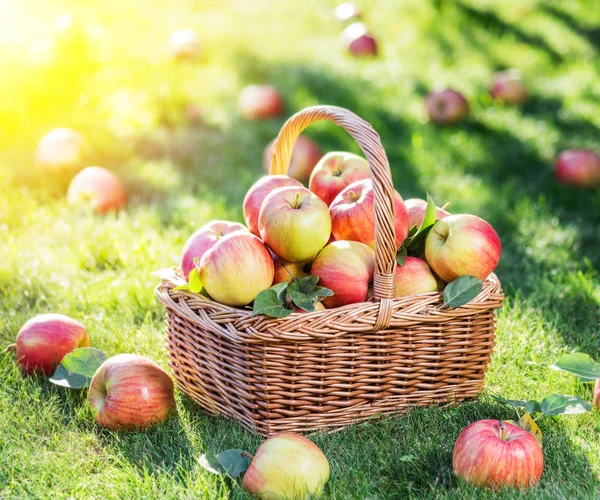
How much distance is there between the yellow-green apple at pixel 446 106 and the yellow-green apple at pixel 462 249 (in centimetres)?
298

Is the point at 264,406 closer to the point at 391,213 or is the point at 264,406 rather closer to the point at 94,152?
the point at 391,213

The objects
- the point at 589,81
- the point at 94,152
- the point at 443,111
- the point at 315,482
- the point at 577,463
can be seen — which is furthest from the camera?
the point at 589,81

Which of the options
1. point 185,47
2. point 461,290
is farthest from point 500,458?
point 185,47

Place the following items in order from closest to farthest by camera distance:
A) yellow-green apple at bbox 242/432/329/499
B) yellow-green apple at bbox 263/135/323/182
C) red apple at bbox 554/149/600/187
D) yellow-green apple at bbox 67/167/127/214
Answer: yellow-green apple at bbox 242/432/329/499, yellow-green apple at bbox 67/167/127/214, red apple at bbox 554/149/600/187, yellow-green apple at bbox 263/135/323/182

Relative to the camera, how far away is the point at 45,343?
8.98 ft

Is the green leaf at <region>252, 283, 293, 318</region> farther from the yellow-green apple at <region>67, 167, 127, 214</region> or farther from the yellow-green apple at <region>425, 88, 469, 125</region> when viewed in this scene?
the yellow-green apple at <region>425, 88, 469, 125</region>

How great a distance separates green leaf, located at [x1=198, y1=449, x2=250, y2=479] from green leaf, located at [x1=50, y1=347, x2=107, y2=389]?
2.34 ft

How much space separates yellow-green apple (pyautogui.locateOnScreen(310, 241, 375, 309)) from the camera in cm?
233

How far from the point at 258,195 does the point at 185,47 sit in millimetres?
4462

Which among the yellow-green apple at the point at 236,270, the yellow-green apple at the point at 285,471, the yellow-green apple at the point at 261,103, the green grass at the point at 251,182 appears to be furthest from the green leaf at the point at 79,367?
the yellow-green apple at the point at 261,103

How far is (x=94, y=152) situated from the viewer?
4973 mm

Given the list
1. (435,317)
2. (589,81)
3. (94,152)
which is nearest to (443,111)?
(589,81)

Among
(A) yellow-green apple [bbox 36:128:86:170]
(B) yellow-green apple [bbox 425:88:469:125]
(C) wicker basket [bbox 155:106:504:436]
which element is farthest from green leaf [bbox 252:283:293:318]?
(B) yellow-green apple [bbox 425:88:469:125]

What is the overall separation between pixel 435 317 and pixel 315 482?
2.16 ft
